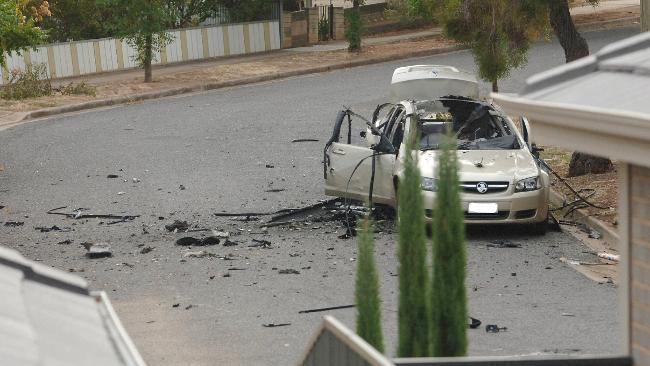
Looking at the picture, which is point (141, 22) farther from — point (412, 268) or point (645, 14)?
point (412, 268)

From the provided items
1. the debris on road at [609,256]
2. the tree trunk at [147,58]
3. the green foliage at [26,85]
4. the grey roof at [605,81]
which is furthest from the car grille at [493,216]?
the tree trunk at [147,58]

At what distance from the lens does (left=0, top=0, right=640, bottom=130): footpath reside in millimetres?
29938

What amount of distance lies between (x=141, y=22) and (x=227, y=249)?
59.5 ft

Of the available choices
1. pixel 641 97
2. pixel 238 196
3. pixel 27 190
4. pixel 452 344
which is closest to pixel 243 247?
pixel 238 196

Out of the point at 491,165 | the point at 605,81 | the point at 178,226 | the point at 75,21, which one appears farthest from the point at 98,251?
the point at 75,21

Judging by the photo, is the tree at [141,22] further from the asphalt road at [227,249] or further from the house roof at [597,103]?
the house roof at [597,103]

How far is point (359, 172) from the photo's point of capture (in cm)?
1648

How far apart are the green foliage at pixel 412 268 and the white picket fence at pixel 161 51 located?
83.8ft

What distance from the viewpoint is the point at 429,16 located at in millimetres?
40781

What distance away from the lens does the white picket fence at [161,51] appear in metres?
33.5

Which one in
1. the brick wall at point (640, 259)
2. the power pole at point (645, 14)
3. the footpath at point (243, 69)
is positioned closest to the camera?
the brick wall at point (640, 259)

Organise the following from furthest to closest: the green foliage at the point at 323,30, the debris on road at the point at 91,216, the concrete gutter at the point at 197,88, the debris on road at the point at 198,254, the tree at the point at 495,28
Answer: the green foliage at the point at 323,30, the concrete gutter at the point at 197,88, the tree at the point at 495,28, the debris on road at the point at 91,216, the debris on road at the point at 198,254

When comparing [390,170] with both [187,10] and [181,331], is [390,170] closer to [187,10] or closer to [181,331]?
[181,331]

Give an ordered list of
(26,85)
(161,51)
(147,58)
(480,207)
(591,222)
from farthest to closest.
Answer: (161,51), (147,58), (26,85), (591,222), (480,207)
